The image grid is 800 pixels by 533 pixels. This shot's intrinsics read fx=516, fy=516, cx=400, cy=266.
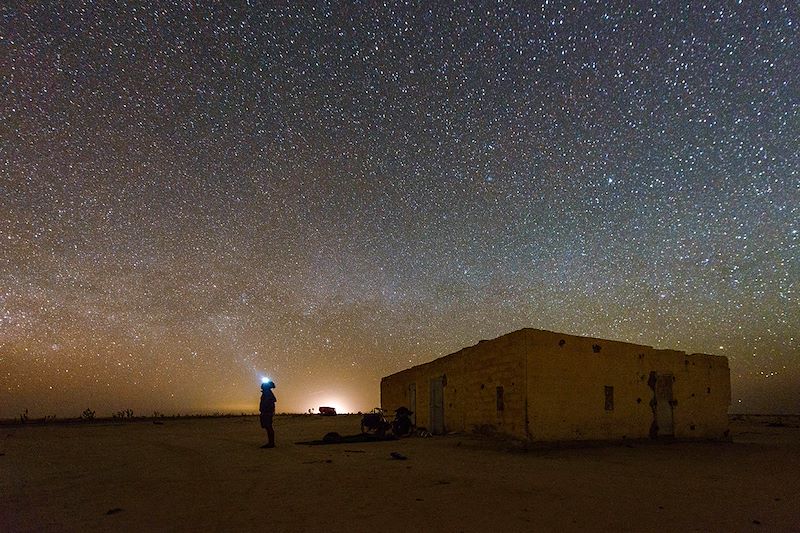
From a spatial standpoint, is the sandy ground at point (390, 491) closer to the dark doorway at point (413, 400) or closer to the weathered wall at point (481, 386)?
the weathered wall at point (481, 386)

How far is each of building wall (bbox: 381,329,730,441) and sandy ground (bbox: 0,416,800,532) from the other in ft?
7.10

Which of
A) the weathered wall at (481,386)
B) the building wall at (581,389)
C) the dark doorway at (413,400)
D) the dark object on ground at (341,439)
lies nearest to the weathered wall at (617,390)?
the building wall at (581,389)

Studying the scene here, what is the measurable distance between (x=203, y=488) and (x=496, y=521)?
485 centimetres

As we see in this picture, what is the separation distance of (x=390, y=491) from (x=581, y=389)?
10933 millimetres

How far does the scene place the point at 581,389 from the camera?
1698cm

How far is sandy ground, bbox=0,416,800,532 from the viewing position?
6148mm

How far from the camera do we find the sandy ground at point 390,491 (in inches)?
242

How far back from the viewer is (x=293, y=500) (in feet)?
23.8

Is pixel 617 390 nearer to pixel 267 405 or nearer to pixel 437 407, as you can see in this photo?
pixel 437 407

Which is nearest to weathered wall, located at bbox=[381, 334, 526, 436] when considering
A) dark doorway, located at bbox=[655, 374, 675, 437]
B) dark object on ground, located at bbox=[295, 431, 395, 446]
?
dark object on ground, located at bbox=[295, 431, 395, 446]

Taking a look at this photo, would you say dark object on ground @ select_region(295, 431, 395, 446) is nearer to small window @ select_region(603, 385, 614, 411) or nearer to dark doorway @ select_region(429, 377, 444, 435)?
dark doorway @ select_region(429, 377, 444, 435)

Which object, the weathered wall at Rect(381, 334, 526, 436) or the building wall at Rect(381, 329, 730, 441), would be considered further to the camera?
the weathered wall at Rect(381, 334, 526, 436)

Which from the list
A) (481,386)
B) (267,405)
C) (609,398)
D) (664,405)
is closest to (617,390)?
(609,398)

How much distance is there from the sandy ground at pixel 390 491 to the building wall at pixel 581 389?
7.10ft
